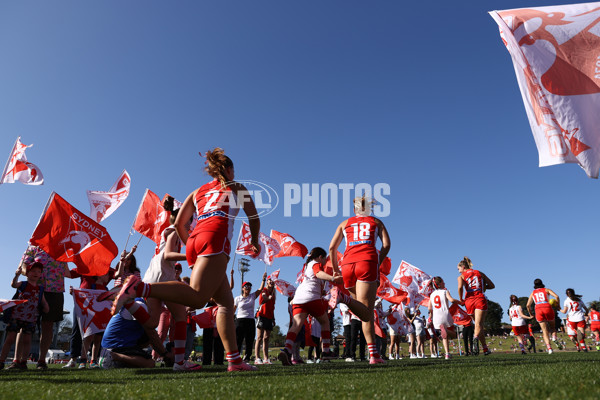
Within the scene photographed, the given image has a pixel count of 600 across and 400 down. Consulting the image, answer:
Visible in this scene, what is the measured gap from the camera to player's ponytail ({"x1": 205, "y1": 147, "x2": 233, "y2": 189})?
4.65 m

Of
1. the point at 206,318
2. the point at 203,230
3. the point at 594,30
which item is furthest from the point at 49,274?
the point at 594,30

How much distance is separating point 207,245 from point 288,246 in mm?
13018

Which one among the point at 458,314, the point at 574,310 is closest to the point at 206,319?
the point at 458,314

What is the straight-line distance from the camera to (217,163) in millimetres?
4668

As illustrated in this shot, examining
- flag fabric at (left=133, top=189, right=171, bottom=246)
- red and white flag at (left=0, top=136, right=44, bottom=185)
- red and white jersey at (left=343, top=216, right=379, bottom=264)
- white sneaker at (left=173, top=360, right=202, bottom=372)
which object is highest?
red and white flag at (left=0, top=136, right=44, bottom=185)

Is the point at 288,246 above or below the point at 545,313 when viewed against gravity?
above

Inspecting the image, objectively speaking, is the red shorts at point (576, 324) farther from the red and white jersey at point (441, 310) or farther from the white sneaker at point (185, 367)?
the white sneaker at point (185, 367)

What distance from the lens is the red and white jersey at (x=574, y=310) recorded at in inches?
618

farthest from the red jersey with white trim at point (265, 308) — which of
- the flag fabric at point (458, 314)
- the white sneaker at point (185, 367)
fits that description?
the white sneaker at point (185, 367)

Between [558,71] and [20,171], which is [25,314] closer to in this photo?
[20,171]

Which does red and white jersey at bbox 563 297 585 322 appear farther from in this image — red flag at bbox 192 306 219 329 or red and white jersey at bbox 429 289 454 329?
red flag at bbox 192 306 219 329

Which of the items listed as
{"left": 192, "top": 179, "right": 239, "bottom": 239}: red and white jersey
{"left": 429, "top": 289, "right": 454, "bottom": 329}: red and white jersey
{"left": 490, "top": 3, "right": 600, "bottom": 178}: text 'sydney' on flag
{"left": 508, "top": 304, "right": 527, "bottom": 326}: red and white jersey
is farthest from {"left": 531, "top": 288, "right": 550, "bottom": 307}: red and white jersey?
{"left": 192, "top": 179, "right": 239, "bottom": 239}: red and white jersey

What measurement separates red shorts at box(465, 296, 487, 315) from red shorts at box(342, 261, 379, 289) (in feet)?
17.4

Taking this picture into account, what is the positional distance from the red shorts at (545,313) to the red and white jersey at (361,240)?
9.18 m
